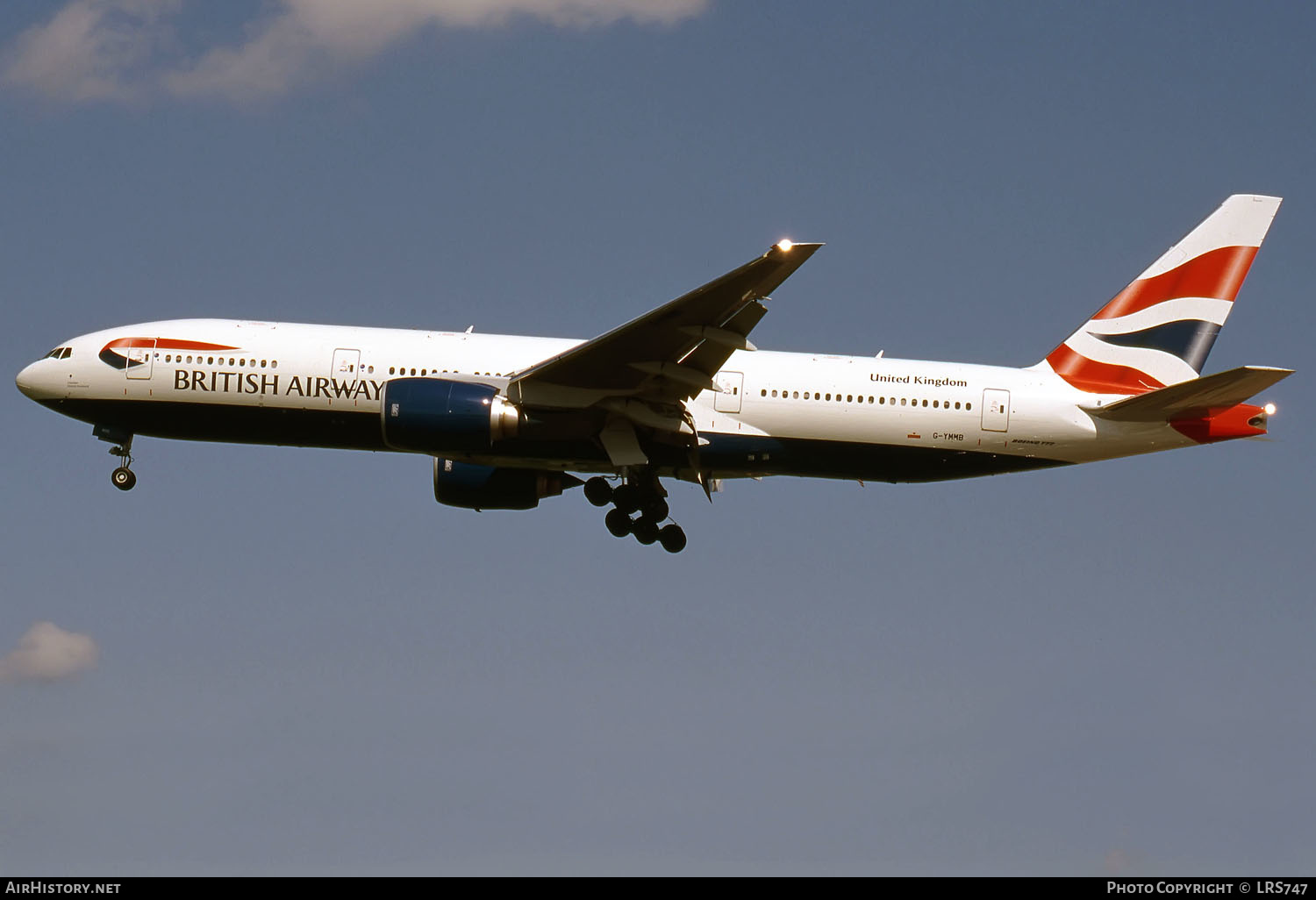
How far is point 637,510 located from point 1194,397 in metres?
10.8

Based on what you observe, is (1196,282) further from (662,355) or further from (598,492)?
(598,492)

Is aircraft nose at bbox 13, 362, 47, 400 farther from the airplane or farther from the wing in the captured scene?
the wing

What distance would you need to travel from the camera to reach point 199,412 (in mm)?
29797

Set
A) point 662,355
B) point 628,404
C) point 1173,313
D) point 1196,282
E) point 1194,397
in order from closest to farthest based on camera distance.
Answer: point 662,355 → point 1194,397 → point 628,404 → point 1173,313 → point 1196,282

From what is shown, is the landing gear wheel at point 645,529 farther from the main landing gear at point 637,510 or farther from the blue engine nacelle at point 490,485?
the blue engine nacelle at point 490,485

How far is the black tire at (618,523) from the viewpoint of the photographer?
30.7 metres

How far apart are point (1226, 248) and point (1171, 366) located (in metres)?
3.11

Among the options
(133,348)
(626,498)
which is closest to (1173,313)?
(626,498)

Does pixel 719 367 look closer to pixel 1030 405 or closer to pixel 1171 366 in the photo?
pixel 1030 405

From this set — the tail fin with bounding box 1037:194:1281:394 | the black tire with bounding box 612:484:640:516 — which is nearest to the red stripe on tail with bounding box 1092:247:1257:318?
the tail fin with bounding box 1037:194:1281:394

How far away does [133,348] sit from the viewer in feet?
99.1

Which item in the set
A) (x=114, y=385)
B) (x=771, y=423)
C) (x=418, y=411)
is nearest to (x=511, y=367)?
(x=418, y=411)

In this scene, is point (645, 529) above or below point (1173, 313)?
below
